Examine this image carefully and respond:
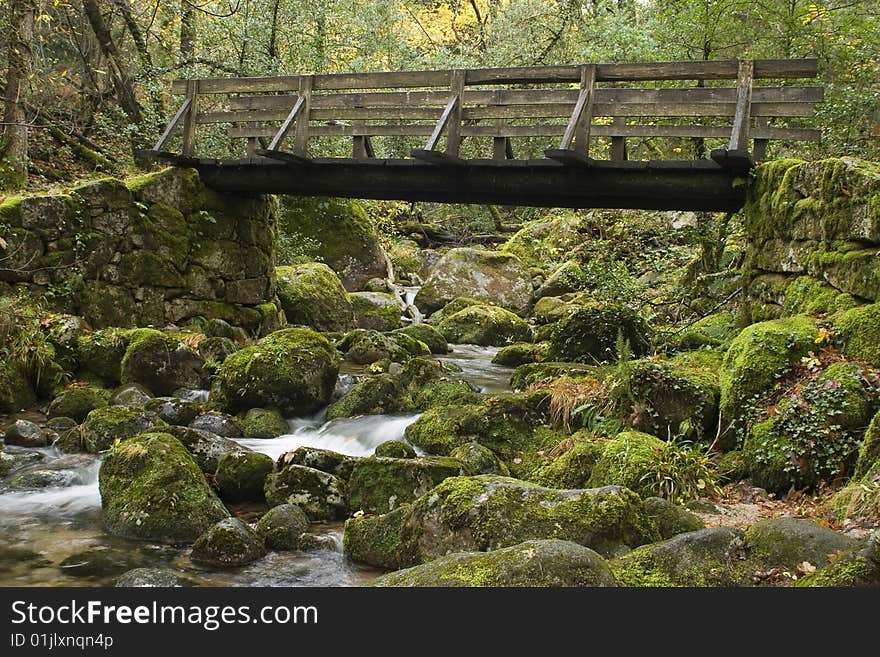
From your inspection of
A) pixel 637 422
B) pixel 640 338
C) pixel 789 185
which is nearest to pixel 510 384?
pixel 640 338

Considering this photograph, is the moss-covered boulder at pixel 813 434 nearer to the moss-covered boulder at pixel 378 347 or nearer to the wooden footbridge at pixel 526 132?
the wooden footbridge at pixel 526 132

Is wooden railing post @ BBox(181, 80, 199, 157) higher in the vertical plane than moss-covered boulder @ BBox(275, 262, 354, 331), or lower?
higher

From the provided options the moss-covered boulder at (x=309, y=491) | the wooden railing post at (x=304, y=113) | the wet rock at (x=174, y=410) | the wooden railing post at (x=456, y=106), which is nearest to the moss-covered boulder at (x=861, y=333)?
the moss-covered boulder at (x=309, y=491)

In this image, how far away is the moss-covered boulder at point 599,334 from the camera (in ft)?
37.8

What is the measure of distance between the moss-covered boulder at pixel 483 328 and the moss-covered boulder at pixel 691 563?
12102 millimetres

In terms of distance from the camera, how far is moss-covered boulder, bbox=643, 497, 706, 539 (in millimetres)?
5465

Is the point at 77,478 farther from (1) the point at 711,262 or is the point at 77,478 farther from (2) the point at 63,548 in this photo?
(1) the point at 711,262

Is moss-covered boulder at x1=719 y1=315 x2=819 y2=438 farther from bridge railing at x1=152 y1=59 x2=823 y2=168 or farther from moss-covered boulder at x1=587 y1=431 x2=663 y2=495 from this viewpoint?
bridge railing at x1=152 y1=59 x2=823 y2=168

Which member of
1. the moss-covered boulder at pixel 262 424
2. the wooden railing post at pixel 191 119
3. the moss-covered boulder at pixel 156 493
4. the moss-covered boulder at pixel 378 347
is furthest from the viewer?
the moss-covered boulder at pixel 378 347

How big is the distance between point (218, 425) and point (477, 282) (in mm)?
11142

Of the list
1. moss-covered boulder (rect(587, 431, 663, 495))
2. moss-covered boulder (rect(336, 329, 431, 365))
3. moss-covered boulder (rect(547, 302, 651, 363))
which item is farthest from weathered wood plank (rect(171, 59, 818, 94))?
moss-covered boulder (rect(587, 431, 663, 495))

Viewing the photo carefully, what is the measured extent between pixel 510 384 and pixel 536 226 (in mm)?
10687

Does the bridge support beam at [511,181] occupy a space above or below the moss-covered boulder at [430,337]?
above

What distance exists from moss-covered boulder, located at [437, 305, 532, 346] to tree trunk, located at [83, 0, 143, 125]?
27.9 feet
